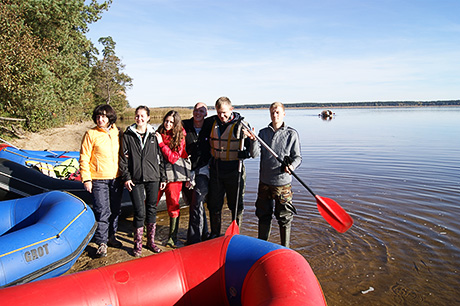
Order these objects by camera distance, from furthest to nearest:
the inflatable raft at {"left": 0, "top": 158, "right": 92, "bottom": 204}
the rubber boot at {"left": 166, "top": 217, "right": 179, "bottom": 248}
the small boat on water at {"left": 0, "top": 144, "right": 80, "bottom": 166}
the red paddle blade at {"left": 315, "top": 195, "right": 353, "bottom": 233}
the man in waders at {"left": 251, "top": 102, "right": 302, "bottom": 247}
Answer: the small boat on water at {"left": 0, "top": 144, "right": 80, "bottom": 166}
the inflatable raft at {"left": 0, "top": 158, "right": 92, "bottom": 204}
the rubber boot at {"left": 166, "top": 217, "right": 179, "bottom": 248}
the red paddle blade at {"left": 315, "top": 195, "right": 353, "bottom": 233}
the man in waders at {"left": 251, "top": 102, "right": 302, "bottom": 247}

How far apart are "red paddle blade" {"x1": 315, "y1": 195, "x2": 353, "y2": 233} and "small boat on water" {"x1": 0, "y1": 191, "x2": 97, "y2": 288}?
2.57 meters

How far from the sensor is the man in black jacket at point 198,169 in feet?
13.1

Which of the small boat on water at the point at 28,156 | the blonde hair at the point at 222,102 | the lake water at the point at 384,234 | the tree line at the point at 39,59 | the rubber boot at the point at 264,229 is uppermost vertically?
the tree line at the point at 39,59

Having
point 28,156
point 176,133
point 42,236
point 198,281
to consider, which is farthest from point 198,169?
point 28,156

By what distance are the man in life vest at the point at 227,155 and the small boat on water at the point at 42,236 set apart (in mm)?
1425

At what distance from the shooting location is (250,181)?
27.8 feet

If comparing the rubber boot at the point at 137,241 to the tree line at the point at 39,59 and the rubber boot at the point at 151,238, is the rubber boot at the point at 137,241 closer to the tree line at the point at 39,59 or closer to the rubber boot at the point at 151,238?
the rubber boot at the point at 151,238

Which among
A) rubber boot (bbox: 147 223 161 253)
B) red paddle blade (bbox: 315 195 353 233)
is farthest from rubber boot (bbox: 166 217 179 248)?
red paddle blade (bbox: 315 195 353 233)

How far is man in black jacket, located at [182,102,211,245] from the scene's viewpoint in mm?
4008

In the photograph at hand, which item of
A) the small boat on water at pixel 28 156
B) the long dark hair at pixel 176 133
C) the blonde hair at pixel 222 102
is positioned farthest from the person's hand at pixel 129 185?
the small boat on water at pixel 28 156

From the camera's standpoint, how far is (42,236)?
305 cm

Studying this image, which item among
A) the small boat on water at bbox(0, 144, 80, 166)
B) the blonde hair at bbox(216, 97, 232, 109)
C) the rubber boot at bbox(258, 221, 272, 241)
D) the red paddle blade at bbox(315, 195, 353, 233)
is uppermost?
the blonde hair at bbox(216, 97, 232, 109)

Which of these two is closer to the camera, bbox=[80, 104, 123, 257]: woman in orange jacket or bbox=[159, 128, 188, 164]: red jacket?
bbox=[80, 104, 123, 257]: woman in orange jacket

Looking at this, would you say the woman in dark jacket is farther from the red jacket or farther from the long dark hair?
the long dark hair
